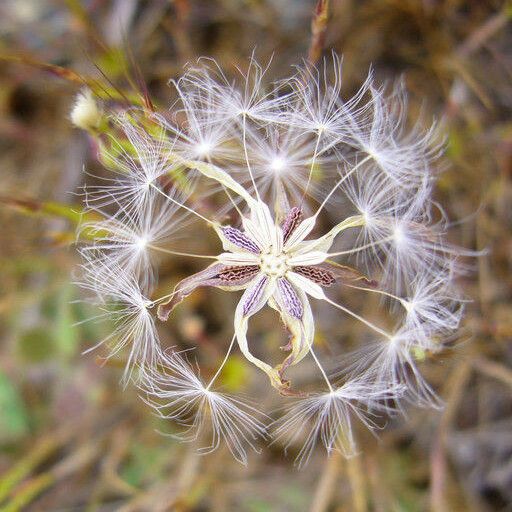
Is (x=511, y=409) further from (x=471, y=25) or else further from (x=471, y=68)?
(x=471, y=25)

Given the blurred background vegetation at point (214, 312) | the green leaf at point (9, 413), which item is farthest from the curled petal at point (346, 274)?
the green leaf at point (9, 413)

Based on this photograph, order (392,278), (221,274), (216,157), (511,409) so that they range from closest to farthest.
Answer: (221,274)
(216,157)
(392,278)
(511,409)

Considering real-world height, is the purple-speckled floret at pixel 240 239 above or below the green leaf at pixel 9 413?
above

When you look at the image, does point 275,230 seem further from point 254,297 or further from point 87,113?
point 87,113

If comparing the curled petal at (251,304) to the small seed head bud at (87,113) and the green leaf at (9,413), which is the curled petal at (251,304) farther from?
the green leaf at (9,413)

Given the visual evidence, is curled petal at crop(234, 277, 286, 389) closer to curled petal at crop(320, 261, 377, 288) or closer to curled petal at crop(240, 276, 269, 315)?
curled petal at crop(240, 276, 269, 315)

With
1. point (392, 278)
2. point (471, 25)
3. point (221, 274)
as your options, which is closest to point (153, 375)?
point (221, 274)
